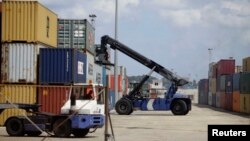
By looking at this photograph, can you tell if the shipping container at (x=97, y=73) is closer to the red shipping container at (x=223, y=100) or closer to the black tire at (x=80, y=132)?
the black tire at (x=80, y=132)

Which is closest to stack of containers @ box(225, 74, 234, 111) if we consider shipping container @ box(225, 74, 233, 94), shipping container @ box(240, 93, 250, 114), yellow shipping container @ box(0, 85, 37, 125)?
shipping container @ box(225, 74, 233, 94)

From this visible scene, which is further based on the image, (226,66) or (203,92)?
(203,92)

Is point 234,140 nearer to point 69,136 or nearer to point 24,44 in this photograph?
point 69,136

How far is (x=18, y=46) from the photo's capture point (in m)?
26.0

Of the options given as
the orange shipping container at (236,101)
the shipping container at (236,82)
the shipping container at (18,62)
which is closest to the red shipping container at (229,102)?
the orange shipping container at (236,101)

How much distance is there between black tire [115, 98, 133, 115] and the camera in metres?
40.5

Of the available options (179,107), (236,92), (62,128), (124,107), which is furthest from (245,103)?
(62,128)

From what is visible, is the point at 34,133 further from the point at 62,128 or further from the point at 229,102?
the point at 229,102

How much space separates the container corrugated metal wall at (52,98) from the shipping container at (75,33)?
1068 centimetres

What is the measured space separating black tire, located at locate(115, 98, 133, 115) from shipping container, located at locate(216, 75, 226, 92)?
23077mm

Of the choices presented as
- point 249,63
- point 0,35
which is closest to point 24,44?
point 0,35

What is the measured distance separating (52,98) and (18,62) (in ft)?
8.72

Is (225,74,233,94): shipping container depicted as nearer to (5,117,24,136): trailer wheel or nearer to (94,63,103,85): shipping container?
(94,63,103,85): shipping container

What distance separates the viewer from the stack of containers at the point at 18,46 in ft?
85.1
